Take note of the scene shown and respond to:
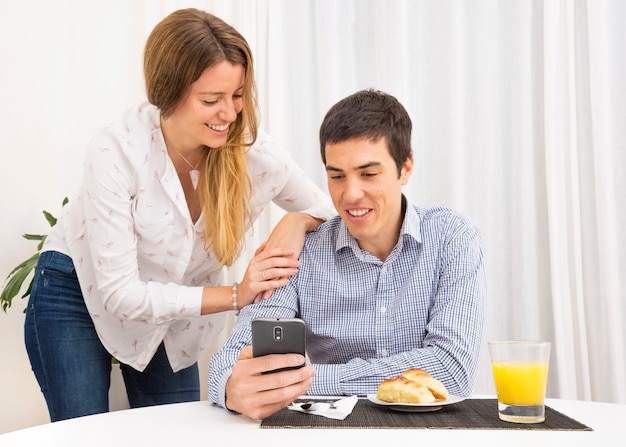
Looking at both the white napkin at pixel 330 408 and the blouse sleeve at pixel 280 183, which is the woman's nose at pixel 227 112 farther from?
the white napkin at pixel 330 408

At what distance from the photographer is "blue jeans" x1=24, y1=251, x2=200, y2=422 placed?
6.06ft

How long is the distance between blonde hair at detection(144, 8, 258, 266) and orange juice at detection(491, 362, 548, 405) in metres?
0.94

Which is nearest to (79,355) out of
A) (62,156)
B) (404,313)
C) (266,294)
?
(266,294)

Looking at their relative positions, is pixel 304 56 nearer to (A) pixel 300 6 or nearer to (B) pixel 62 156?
(A) pixel 300 6

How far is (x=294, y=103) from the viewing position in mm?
3264

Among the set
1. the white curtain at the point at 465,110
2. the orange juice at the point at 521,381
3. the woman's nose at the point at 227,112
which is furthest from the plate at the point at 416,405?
the white curtain at the point at 465,110

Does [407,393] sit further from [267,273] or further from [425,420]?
[267,273]

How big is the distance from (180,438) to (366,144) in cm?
89

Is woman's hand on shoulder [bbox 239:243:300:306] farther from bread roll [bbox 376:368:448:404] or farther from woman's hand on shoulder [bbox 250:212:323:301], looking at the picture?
bread roll [bbox 376:368:448:404]

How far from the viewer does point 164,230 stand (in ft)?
6.08

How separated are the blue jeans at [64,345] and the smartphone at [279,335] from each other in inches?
33.9

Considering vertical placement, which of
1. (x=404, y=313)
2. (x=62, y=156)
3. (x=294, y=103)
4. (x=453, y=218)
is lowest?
(x=404, y=313)

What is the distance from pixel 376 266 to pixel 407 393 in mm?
553

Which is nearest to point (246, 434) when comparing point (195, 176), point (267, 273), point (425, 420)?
point (425, 420)
